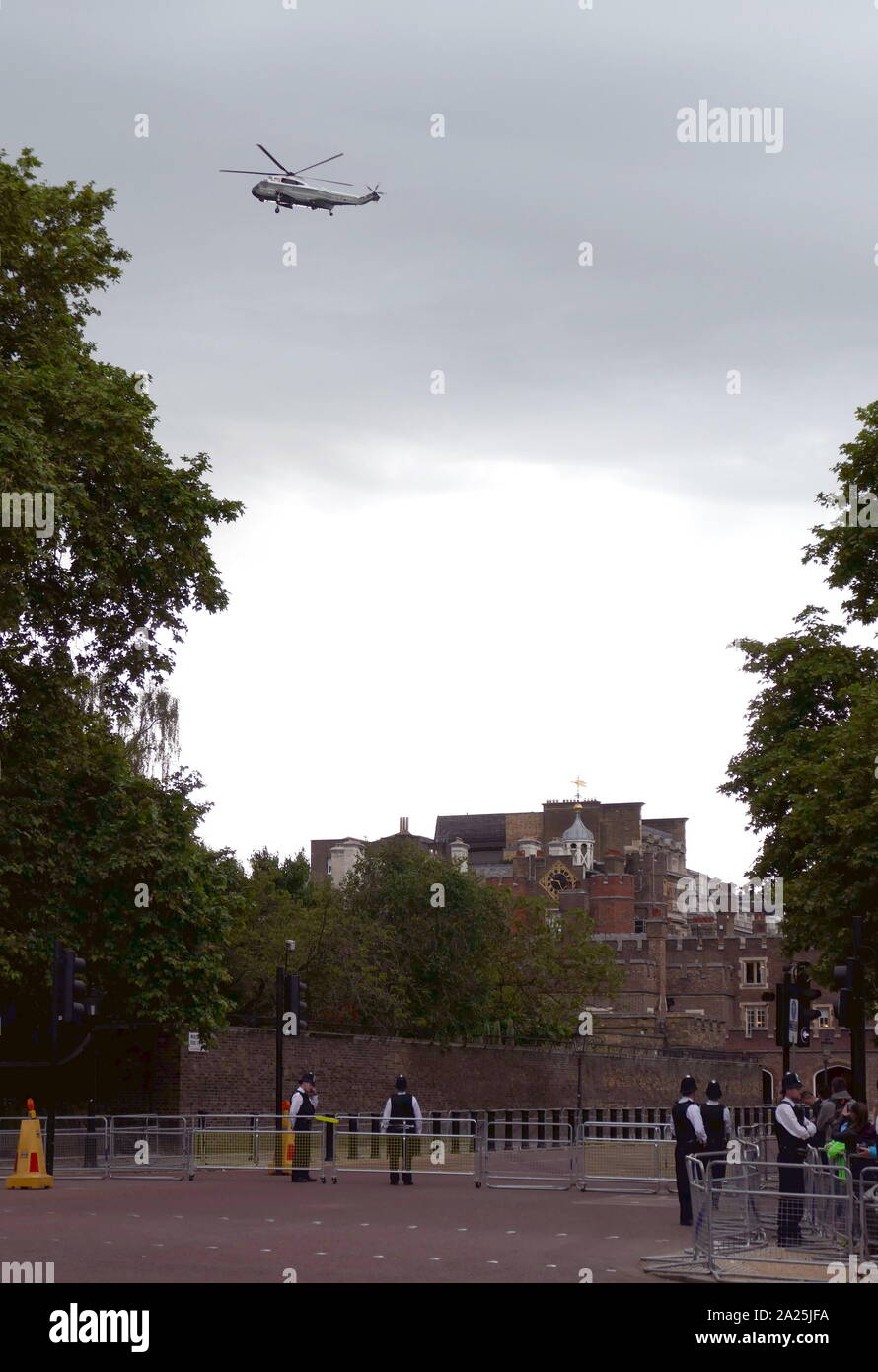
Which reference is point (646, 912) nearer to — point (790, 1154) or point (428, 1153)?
point (428, 1153)

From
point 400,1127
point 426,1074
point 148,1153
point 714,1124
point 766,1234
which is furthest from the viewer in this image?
point 426,1074

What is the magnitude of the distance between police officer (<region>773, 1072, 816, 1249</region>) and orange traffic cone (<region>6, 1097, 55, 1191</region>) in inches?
443

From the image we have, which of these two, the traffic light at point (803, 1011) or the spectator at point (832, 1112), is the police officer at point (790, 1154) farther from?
the traffic light at point (803, 1011)

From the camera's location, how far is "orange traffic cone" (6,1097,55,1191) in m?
25.4

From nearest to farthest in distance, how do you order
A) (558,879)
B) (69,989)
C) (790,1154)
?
(790,1154) < (69,989) < (558,879)

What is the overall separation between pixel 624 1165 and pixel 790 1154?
801 centimetres

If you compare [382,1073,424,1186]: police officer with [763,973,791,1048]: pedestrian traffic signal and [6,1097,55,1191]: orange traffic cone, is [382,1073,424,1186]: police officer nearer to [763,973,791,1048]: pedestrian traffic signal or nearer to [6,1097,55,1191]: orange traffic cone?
[6,1097,55,1191]: orange traffic cone

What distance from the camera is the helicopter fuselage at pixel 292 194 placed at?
157 feet

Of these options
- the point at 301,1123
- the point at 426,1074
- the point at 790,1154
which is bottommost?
the point at 426,1074

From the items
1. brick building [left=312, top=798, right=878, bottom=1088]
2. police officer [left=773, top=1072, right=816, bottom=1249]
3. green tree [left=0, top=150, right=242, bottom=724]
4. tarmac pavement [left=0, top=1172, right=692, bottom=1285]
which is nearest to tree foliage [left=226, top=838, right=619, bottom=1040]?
brick building [left=312, top=798, right=878, bottom=1088]

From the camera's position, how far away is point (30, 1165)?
25.5 m

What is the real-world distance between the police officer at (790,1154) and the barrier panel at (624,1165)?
6169 mm

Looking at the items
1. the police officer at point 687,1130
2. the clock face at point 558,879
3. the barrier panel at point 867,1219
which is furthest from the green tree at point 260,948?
the clock face at point 558,879

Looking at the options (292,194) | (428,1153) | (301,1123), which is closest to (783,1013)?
(428,1153)
